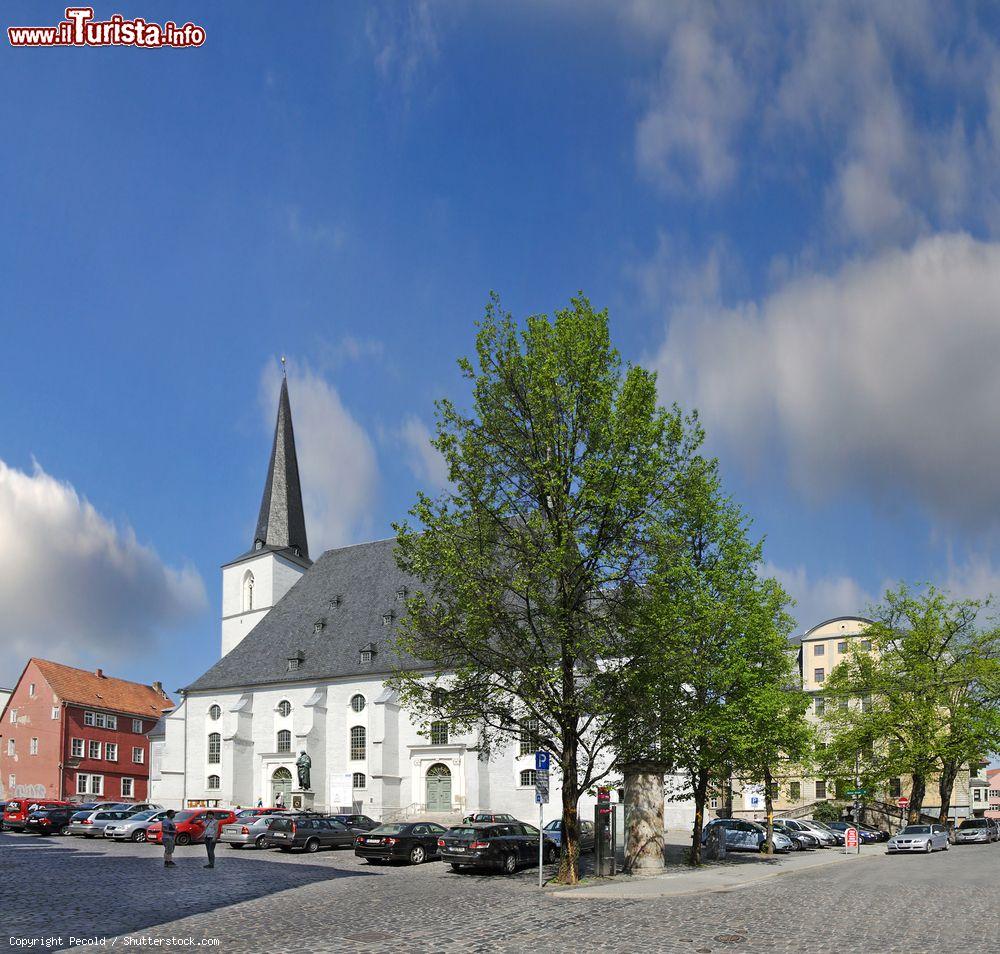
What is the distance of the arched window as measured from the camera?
63.1 m

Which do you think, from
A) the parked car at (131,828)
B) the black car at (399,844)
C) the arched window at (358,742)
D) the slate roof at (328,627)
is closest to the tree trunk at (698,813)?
the black car at (399,844)

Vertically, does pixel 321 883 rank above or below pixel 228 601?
below

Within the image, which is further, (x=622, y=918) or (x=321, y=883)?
(x=321, y=883)

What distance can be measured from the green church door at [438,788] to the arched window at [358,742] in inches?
192

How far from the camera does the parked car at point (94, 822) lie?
44500 mm

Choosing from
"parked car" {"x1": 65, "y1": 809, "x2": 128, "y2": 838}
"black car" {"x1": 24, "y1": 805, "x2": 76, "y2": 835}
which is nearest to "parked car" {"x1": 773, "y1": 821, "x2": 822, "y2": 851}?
"parked car" {"x1": 65, "y1": 809, "x2": 128, "y2": 838}

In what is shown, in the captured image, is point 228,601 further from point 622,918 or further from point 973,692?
point 622,918

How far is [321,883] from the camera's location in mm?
26297

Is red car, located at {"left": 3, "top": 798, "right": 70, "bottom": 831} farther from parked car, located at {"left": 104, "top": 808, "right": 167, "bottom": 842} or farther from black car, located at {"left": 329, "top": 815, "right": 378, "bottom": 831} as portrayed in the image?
Result: black car, located at {"left": 329, "top": 815, "right": 378, "bottom": 831}

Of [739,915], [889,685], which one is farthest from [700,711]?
[889,685]

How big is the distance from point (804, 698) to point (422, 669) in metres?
27.3

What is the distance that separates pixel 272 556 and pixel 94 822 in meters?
34.8

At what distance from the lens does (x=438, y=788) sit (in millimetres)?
60031

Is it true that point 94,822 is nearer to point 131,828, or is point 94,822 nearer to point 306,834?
point 131,828
